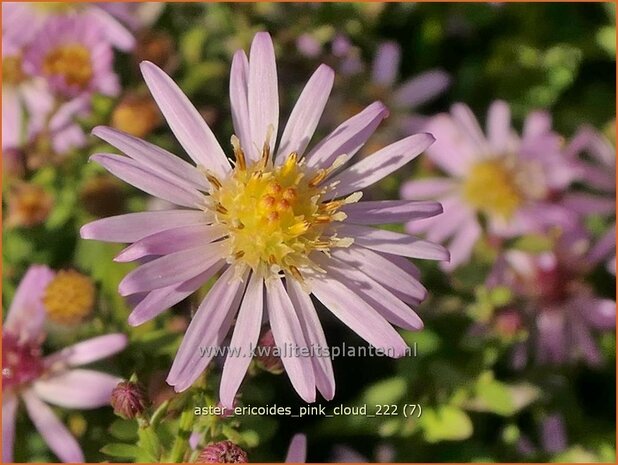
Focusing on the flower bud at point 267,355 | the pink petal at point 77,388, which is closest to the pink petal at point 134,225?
the flower bud at point 267,355

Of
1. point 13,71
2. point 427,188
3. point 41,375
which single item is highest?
point 13,71

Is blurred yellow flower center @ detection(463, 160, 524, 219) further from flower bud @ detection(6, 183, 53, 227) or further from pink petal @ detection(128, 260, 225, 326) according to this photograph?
pink petal @ detection(128, 260, 225, 326)

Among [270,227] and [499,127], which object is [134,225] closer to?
[270,227]

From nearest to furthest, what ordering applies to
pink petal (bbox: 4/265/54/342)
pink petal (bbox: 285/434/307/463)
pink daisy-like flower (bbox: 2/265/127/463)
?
1. pink petal (bbox: 285/434/307/463)
2. pink daisy-like flower (bbox: 2/265/127/463)
3. pink petal (bbox: 4/265/54/342)

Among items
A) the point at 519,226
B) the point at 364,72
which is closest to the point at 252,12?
the point at 364,72

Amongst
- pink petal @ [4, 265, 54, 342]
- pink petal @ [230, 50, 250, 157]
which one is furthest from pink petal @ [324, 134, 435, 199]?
pink petal @ [4, 265, 54, 342]

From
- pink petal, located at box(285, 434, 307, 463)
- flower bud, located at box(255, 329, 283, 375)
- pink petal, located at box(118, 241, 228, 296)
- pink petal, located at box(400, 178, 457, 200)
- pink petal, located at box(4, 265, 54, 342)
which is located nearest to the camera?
pink petal, located at box(118, 241, 228, 296)

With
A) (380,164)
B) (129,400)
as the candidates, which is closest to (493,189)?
(380,164)

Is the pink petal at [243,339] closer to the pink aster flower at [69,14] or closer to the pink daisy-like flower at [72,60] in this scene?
the pink daisy-like flower at [72,60]
